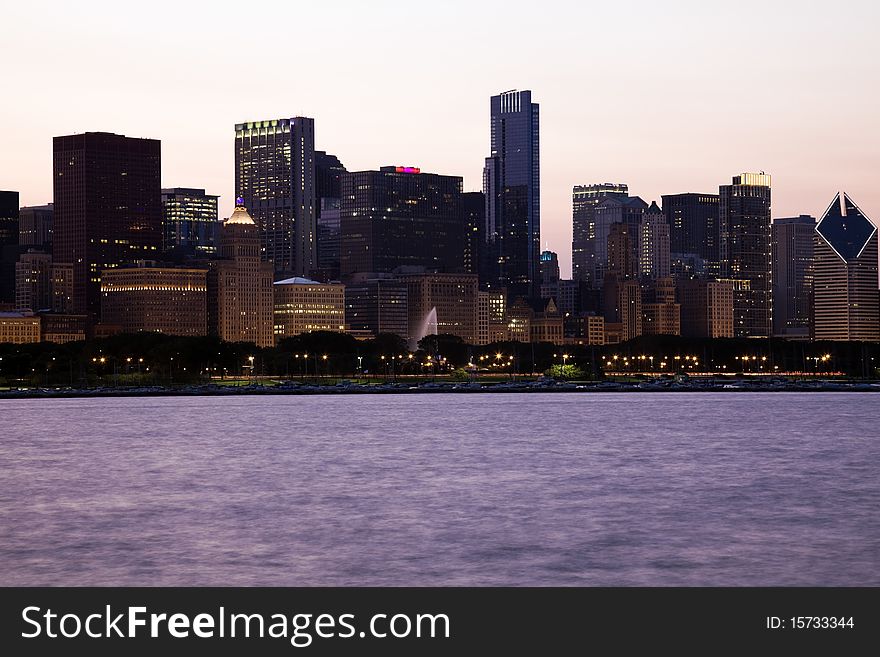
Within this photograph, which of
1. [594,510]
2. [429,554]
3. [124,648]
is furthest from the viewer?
[594,510]

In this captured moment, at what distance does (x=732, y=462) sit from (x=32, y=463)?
39.6m

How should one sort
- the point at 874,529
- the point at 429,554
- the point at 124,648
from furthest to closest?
the point at 874,529
the point at 429,554
the point at 124,648

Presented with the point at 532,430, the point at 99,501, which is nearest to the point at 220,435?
the point at 532,430

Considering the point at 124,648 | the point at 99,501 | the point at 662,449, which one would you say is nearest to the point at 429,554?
the point at 124,648

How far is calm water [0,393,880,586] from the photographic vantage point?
4275 cm

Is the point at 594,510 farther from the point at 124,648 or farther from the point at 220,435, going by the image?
the point at 220,435

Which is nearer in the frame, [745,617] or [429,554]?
[745,617]

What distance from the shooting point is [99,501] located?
203 ft

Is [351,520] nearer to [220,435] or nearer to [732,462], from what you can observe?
[732,462]

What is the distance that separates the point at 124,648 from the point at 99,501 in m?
31.8

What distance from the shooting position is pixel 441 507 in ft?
192

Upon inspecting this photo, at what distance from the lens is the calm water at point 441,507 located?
4275cm

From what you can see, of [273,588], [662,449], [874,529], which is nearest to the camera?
[273,588]

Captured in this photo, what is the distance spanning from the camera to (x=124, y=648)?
30.9m
